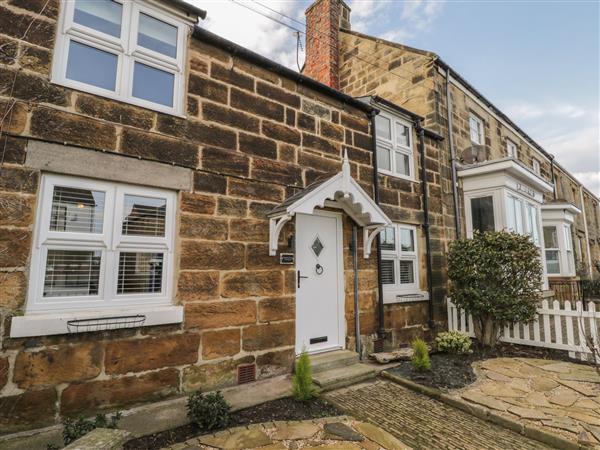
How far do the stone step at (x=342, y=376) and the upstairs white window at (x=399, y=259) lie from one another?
2018 mm

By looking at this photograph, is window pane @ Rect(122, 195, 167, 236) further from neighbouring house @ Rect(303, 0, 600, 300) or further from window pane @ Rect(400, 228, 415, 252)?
window pane @ Rect(400, 228, 415, 252)

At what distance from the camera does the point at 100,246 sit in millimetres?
3570

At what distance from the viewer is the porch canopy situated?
4562 mm

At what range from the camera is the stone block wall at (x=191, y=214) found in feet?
10.2

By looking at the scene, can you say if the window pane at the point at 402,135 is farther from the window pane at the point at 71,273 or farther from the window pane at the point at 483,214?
the window pane at the point at 71,273

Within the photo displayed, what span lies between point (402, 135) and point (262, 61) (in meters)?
4.06

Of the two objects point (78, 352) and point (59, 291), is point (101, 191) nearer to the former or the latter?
point (59, 291)

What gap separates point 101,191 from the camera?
3643 millimetres

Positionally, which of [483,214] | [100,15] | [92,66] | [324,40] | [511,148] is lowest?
[483,214]

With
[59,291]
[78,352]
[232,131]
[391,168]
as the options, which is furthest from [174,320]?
[391,168]

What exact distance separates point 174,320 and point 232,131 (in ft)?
9.06

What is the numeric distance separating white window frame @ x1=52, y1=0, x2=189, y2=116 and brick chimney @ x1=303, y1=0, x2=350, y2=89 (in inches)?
234

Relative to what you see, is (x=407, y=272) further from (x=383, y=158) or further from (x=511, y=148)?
(x=511, y=148)

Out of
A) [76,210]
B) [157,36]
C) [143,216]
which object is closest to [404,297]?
[143,216]
